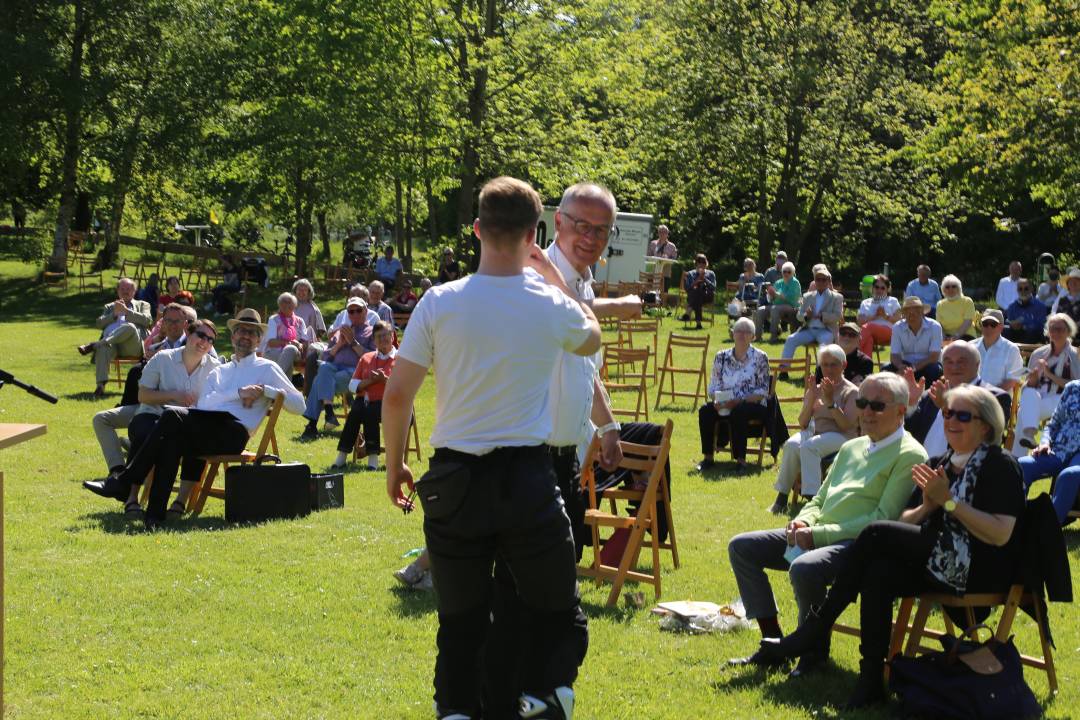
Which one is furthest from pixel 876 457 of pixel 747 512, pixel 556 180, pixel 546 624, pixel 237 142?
pixel 237 142

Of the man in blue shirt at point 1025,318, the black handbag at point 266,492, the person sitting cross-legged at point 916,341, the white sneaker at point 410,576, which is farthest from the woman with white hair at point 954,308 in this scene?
the white sneaker at point 410,576

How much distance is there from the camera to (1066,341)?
1131cm

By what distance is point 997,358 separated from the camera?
39.3 feet

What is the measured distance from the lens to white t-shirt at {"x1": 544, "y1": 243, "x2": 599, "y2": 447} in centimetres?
468

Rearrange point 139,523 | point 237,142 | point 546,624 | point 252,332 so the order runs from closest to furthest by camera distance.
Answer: point 546,624
point 139,523
point 252,332
point 237,142

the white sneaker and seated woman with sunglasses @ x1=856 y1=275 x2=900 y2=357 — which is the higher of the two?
seated woman with sunglasses @ x1=856 y1=275 x2=900 y2=357

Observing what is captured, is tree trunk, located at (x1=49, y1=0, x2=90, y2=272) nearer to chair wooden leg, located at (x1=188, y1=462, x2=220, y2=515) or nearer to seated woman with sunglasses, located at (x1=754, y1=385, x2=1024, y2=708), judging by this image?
chair wooden leg, located at (x1=188, y1=462, x2=220, y2=515)

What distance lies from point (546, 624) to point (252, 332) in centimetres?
631

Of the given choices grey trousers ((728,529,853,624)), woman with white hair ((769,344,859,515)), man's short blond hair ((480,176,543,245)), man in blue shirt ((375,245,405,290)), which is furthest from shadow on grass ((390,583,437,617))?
man in blue shirt ((375,245,405,290))

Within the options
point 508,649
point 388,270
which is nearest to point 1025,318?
point 388,270

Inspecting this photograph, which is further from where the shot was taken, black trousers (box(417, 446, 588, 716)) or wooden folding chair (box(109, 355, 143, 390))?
wooden folding chair (box(109, 355, 143, 390))

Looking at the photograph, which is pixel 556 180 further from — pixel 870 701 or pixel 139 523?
pixel 870 701

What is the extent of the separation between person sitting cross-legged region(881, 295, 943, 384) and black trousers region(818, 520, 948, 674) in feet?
31.9

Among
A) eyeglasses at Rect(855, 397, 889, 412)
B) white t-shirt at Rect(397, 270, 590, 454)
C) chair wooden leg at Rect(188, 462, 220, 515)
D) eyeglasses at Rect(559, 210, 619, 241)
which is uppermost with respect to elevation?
eyeglasses at Rect(559, 210, 619, 241)
